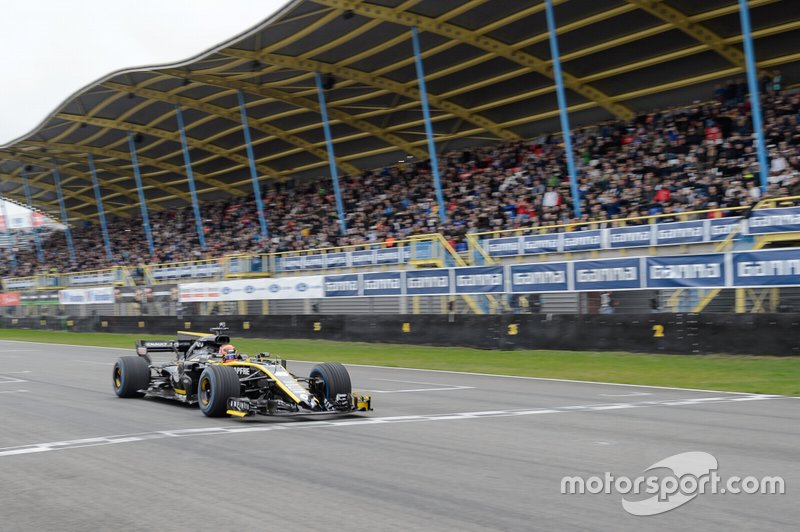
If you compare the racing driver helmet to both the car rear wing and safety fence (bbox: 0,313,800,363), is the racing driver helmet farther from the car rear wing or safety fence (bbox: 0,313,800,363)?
safety fence (bbox: 0,313,800,363)

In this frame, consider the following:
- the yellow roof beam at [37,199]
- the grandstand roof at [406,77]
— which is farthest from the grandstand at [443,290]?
the yellow roof beam at [37,199]

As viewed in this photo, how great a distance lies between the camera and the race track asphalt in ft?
19.7

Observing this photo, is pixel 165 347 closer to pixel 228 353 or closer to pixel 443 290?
pixel 228 353

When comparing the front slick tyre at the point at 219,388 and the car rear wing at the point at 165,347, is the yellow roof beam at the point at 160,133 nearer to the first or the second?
the car rear wing at the point at 165,347

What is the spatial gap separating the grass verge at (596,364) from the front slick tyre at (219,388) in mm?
7768

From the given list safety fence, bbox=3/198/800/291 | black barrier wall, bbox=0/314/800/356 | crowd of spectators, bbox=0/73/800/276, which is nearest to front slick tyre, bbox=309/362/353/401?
black barrier wall, bbox=0/314/800/356

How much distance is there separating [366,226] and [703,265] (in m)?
27.5

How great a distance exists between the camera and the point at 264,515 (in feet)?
20.0

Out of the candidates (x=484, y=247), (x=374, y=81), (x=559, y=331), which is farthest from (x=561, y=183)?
(x=559, y=331)

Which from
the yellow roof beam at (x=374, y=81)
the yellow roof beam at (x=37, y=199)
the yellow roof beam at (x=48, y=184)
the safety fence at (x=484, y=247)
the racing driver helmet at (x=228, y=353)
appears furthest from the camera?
the yellow roof beam at (x=37, y=199)

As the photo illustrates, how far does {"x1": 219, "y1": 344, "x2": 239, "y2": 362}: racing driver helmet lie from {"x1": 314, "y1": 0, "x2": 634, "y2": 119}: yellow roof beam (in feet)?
69.9

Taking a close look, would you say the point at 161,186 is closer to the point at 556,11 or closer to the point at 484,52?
the point at 484,52

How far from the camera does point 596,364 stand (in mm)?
18828

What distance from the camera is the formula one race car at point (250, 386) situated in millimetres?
10875
